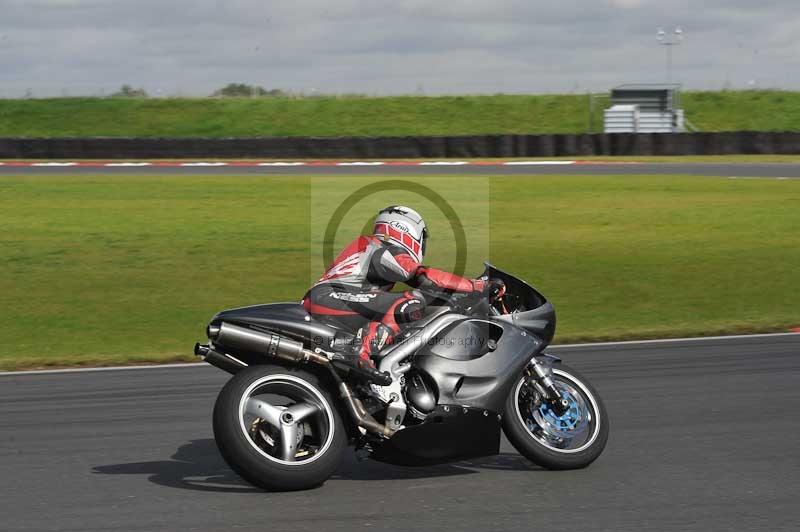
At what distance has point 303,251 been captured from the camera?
58.4ft

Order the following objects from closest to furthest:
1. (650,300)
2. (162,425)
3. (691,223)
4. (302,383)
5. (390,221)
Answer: (302,383), (390,221), (162,425), (650,300), (691,223)

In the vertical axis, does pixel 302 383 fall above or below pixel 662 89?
below

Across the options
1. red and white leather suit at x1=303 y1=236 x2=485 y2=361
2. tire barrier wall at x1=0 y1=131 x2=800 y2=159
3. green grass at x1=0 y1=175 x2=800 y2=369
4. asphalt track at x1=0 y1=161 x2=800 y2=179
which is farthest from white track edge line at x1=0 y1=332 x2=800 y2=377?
tire barrier wall at x1=0 y1=131 x2=800 y2=159

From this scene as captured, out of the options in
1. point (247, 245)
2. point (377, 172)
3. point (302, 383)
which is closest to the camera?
point (302, 383)

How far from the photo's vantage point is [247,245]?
18.2 meters

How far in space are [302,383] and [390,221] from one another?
1093mm

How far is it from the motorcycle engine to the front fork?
0.59 metres

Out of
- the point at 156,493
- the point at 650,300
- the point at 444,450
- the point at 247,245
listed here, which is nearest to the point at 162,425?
the point at 156,493

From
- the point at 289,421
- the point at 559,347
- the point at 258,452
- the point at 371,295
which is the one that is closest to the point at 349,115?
the point at 559,347

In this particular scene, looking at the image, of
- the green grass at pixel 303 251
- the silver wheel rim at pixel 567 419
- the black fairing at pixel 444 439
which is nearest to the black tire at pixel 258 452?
the black fairing at pixel 444 439

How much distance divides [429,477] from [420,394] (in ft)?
1.65

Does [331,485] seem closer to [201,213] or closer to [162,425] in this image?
[162,425]

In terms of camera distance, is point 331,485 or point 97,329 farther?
point 97,329

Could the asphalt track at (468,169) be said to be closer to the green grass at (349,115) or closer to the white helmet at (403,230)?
the green grass at (349,115)
